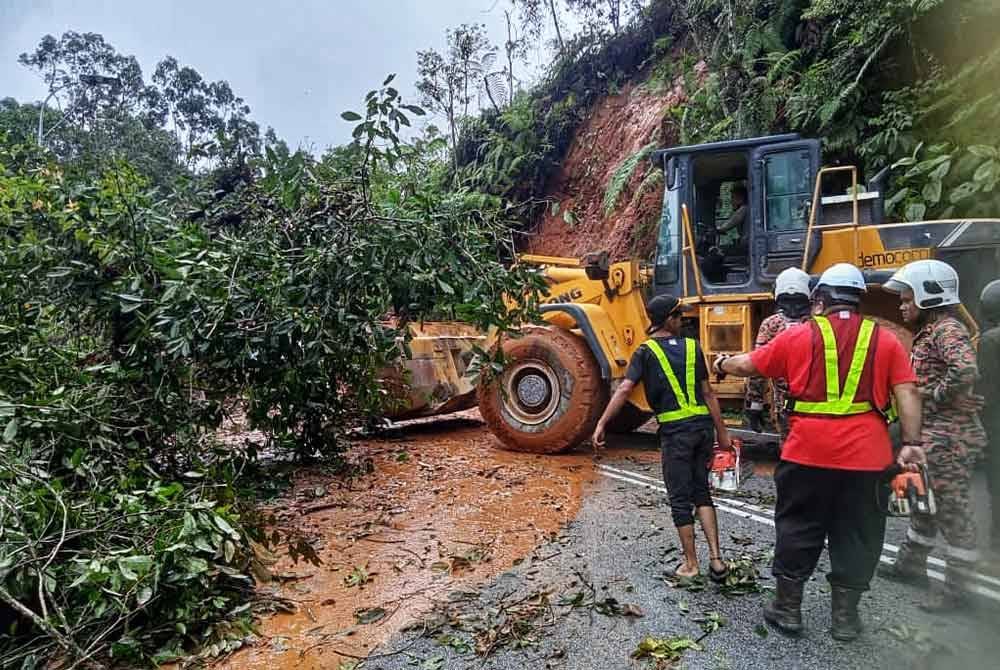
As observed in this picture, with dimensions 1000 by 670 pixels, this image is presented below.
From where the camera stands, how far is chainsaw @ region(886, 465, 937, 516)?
295cm

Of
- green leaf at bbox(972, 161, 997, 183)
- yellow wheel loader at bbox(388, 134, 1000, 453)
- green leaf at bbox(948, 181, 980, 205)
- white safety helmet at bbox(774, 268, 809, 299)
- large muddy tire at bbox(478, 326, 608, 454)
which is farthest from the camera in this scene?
green leaf at bbox(948, 181, 980, 205)

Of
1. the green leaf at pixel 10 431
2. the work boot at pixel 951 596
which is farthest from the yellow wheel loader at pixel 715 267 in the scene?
the green leaf at pixel 10 431

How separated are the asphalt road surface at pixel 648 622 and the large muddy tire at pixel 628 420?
3577mm

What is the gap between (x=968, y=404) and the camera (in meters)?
3.51

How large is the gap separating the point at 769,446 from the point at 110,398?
621 cm

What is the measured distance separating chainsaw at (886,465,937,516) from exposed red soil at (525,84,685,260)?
1110 cm

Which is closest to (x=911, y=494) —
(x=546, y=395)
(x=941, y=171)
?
(x=546, y=395)

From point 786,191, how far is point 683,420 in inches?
146

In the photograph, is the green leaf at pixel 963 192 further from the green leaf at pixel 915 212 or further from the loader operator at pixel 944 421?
the loader operator at pixel 944 421

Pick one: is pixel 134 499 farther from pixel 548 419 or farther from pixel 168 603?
pixel 548 419

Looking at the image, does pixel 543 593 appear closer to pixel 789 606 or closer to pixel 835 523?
pixel 789 606

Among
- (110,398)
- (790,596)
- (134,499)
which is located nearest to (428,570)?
(134,499)

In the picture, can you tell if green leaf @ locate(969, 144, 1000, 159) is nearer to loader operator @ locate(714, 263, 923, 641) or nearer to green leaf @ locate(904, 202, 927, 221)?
green leaf @ locate(904, 202, 927, 221)

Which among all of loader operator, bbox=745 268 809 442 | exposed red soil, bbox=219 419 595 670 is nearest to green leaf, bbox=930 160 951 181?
loader operator, bbox=745 268 809 442
